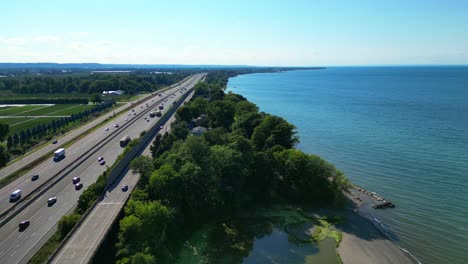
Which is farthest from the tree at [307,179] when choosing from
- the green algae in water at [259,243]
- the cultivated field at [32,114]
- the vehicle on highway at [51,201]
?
the cultivated field at [32,114]

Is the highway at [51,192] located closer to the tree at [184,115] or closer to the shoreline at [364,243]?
the tree at [184,115]

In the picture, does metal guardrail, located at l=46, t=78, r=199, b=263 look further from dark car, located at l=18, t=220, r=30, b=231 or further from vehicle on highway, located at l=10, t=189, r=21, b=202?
vehicle on highway, located at l=10, t=189, r=21, b=202

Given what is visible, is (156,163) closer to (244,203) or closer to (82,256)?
(244,203)

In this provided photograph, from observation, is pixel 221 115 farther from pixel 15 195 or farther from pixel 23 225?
pixel 23 225

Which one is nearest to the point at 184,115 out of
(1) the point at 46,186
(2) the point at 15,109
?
(1) the point at 46,186

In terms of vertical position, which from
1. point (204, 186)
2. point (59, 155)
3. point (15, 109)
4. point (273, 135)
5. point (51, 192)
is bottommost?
point (15, 109)

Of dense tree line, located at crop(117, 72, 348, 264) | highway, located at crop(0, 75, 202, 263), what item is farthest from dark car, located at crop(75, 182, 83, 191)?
dense tree line, located at crop(117, 72, 348, 264)
